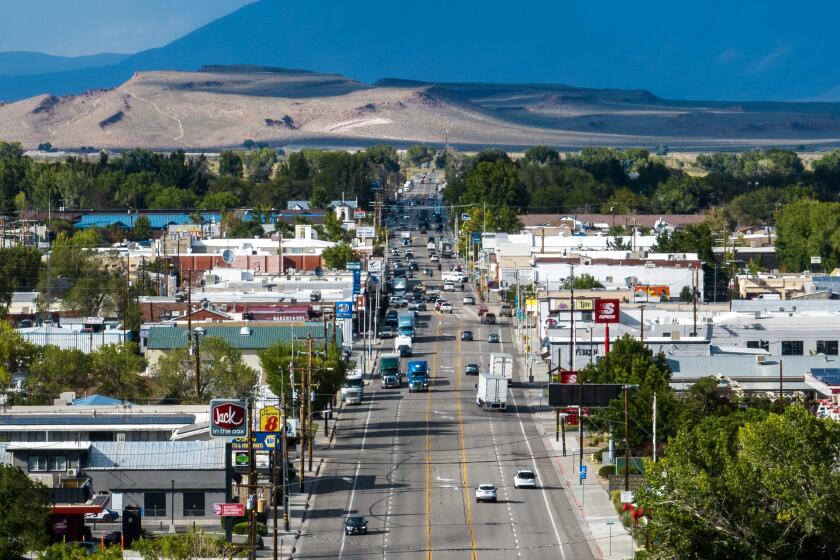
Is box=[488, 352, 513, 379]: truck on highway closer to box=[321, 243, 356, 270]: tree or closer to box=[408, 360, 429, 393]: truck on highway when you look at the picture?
box=[408, 360, 429, 393]: truck on highway

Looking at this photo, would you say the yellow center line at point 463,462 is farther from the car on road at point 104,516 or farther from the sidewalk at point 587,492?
the car on road at point 104,516

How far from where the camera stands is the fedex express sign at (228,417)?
226ft

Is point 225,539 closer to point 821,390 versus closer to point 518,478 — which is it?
point 518,478

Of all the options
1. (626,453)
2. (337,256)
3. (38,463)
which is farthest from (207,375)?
(337,256)

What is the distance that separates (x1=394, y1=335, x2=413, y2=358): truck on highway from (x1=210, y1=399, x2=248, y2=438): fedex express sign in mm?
51081

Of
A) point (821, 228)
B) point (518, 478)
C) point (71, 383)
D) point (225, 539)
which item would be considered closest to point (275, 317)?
point (71, 383)

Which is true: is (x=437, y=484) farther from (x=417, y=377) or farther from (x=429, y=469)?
(x=417, y=377)

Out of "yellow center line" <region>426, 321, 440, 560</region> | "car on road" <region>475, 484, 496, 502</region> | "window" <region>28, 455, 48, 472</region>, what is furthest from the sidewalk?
"window" <region>28, 455, 48, 472</region>

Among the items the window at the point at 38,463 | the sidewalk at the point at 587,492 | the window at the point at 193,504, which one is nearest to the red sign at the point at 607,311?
the sidewalk at the point at 587,492

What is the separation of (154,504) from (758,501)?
28.1 meters

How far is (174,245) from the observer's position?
17750 cm

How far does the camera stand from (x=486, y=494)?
2940 inches

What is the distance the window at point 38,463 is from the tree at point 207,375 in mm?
17954

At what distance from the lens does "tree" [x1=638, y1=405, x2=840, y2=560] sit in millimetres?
52250
